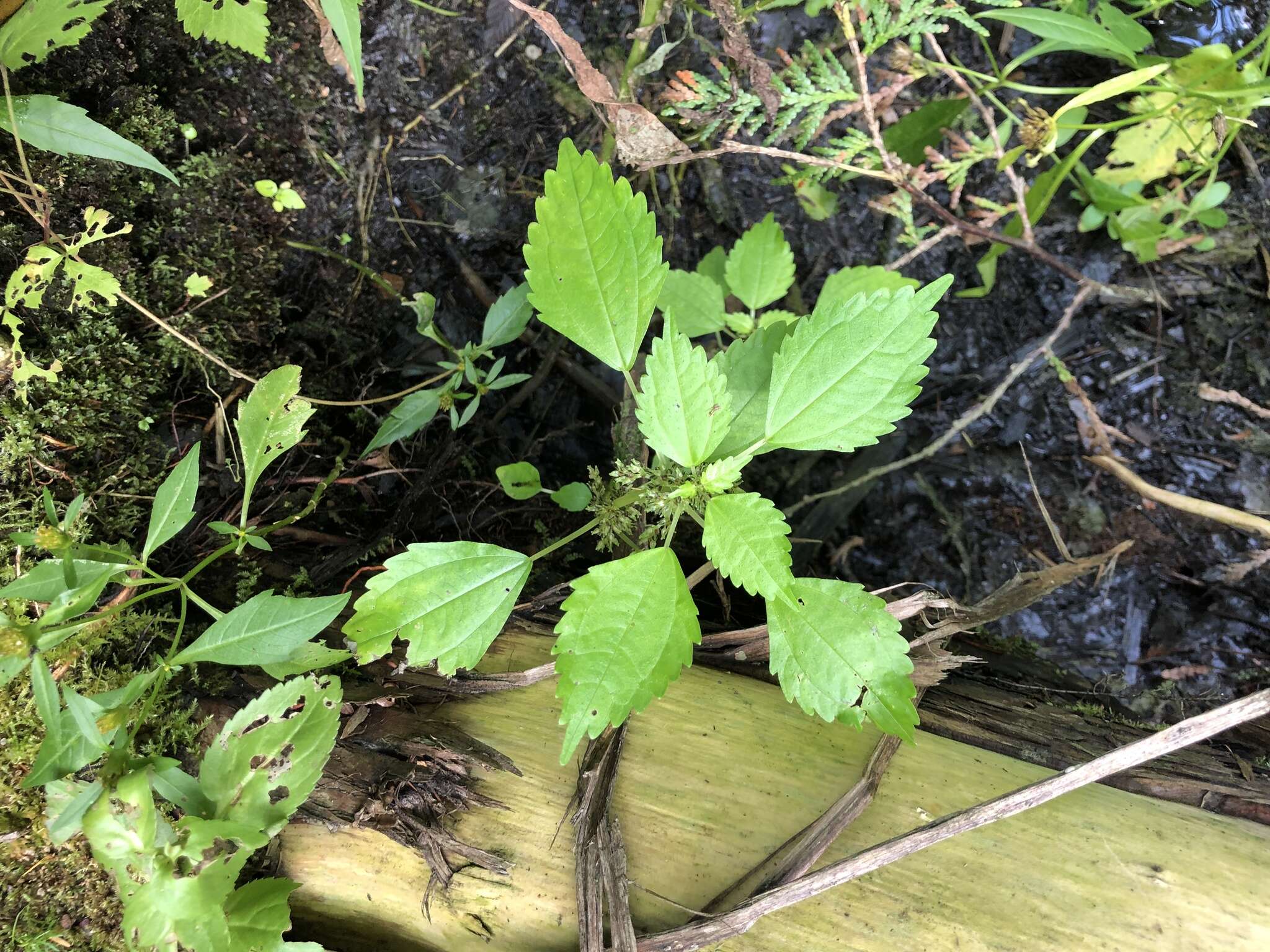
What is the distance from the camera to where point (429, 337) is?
2197 mm

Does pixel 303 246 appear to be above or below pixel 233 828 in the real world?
above

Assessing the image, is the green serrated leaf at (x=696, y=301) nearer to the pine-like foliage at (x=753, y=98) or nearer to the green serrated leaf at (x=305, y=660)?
the pine-like foliage at (x=753, y=98)

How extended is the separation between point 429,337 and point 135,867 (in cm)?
143

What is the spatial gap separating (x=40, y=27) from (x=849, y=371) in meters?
1.86

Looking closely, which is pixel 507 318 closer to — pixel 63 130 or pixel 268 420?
pixel 268 420

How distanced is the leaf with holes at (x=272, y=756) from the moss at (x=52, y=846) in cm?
21

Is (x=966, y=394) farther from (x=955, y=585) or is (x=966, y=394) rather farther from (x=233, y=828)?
(x=233, y=828)

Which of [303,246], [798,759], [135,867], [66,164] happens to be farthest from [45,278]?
[798,759]

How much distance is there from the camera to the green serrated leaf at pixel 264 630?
143 cm

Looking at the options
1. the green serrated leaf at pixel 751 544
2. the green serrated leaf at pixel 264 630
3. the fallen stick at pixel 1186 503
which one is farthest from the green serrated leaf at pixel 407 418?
the fallen stick at pixel 1186 503

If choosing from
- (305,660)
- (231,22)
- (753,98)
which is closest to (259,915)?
(305,660)

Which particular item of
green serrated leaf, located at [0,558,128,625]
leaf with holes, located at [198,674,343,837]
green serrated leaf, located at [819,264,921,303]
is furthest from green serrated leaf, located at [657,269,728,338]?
green serrated leaf, located at [0,558,128,625]

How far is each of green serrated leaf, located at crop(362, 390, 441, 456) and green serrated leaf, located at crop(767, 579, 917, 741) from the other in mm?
986

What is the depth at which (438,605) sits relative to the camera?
4.77 ft
